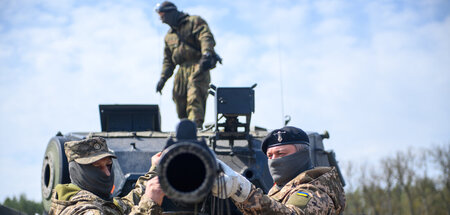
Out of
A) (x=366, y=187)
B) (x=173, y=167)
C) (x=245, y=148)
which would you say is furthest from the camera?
(x=366, y=187)

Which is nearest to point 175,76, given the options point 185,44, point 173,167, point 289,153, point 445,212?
point 185,44

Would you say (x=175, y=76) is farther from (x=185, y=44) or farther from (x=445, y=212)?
(x=445, y=212)

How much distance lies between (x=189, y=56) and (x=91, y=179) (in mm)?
4224

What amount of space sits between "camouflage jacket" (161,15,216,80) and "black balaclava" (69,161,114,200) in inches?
151

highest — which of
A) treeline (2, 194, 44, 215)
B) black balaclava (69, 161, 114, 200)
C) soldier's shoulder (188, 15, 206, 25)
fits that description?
soldier's shoulder (188, 15, 206, 25)

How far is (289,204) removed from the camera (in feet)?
12.2

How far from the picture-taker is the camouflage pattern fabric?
7898 millimetres

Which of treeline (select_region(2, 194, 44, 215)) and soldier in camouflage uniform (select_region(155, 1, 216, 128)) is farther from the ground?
soldier in camouflage uniform (select_region(155, 1, 216, 128))

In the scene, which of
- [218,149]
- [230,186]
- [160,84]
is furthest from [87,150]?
[160,84]

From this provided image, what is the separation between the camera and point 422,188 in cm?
4138

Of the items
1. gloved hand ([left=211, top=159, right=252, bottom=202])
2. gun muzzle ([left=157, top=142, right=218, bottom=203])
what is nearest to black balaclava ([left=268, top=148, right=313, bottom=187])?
gloved hand ([left=211, top=159, right=252, bottom=202])

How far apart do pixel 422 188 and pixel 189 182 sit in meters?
41.1

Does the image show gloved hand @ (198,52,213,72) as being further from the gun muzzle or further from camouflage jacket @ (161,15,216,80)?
the gun muzzle

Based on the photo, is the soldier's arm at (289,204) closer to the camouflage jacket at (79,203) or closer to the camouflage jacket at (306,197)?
the camouflage jacket at (306,197)
